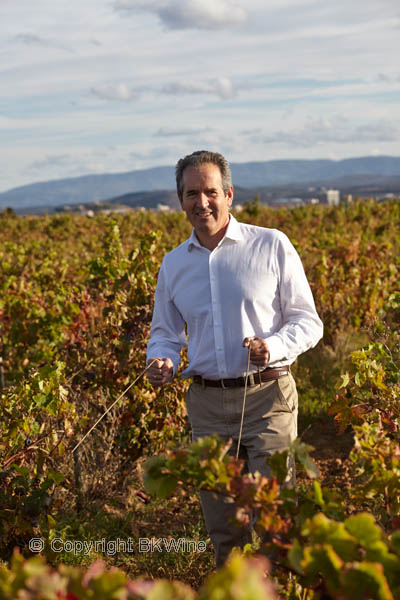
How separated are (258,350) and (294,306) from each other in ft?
1.02

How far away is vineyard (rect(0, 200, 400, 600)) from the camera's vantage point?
111 cm

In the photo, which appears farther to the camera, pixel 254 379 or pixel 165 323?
pixel 165 323

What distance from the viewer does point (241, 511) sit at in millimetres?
1447

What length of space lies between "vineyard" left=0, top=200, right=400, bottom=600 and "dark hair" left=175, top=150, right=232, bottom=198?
889mm

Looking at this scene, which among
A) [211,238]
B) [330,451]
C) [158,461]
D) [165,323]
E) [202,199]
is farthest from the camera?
[330,451]

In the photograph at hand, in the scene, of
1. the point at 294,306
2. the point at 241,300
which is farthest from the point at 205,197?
the point at 294,306

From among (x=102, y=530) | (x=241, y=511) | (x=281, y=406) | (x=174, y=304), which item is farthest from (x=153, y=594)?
(x=102, y=530)

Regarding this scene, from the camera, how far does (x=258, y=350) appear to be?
7.19ft

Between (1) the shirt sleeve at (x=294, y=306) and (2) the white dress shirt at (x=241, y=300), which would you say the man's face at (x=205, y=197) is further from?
(1) the shirt sleeve at (x=294, y=306)

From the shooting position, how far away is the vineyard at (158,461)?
43.8 inches

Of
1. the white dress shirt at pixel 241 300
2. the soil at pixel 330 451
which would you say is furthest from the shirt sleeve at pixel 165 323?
the soil at pixel 330 451

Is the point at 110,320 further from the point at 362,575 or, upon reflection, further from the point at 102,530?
the point at 362,575

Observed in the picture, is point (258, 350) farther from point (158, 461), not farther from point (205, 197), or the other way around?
point (158, 461)

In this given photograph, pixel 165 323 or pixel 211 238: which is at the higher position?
pixel 211 238
